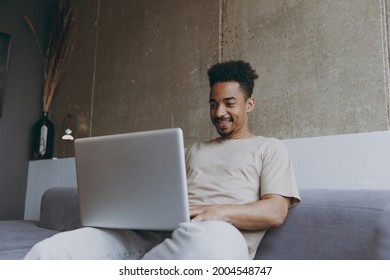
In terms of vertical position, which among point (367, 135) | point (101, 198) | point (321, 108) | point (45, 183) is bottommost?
point (45, 183)

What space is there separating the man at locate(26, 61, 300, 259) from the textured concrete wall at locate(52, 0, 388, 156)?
1.35 feet

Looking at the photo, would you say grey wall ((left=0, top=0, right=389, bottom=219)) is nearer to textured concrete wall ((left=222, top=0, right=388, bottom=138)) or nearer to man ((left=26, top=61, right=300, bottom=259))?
textured concrete wall ((left=222, top=0, right=388, bottom=138))

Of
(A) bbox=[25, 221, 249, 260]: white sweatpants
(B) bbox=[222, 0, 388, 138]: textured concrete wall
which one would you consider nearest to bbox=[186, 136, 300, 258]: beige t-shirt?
(A) bbox=[25, 221, 249, 260]: white sweatpants

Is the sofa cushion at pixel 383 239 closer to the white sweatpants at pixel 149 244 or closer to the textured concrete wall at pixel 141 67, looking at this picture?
the white sweatpants at pixel 149 244

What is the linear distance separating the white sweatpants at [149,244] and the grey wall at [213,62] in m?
0.96

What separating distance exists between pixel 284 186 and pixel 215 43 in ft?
4.22

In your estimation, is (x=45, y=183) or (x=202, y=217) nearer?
(x=202, y=217)

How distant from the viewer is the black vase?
3.33 meters

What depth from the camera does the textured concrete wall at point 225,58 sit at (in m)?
1.69

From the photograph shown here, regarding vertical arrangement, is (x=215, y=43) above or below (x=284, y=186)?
above

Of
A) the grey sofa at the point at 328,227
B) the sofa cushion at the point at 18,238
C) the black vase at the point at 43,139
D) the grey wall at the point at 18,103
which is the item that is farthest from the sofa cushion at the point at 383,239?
the grey wall at the point at 18,103

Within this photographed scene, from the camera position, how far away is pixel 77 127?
325 centimetres

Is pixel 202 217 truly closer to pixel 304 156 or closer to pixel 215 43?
pixel 304 156
